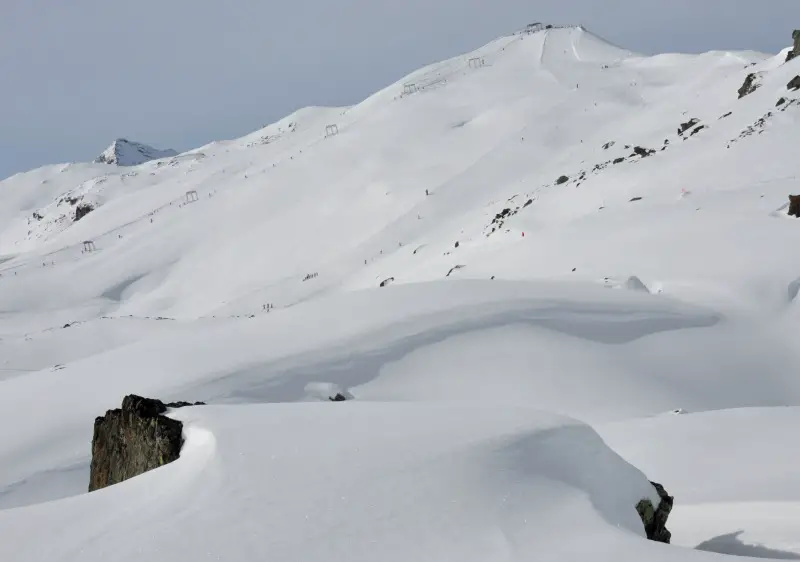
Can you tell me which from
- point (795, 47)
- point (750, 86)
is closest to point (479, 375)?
point (750, 86)

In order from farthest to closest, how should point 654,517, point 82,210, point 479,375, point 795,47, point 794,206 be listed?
point 82,210 < point 795,47 < point 794,206 < point 479,375 < point 654,517

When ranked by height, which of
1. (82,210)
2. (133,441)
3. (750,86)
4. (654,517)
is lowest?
(654,517)

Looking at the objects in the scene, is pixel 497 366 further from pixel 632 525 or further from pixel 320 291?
pixel 320 291

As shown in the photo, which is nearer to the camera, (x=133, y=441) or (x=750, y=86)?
(x=133, y=441)

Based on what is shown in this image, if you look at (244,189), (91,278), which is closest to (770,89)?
(244,189)

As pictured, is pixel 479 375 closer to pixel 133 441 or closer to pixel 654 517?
pixel 654 517

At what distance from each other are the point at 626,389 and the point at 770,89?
31.1 meters

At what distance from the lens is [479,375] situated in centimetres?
1542

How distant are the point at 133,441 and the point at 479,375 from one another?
28.4 ft

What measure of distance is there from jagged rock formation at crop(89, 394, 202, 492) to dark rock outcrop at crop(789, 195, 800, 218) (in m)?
Answer: 20.7

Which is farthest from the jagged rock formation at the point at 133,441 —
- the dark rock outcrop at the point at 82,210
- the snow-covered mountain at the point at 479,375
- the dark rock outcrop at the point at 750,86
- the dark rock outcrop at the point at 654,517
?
the dark rock outcrop at the point at 82,210

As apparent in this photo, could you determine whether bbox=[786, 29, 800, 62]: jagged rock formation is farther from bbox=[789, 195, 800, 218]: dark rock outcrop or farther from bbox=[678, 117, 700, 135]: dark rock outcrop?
bbox=[789, 195, 800, 218]: dark rock outcrop

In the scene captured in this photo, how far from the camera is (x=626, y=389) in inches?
594

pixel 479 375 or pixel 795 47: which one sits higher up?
pixel 795 47
